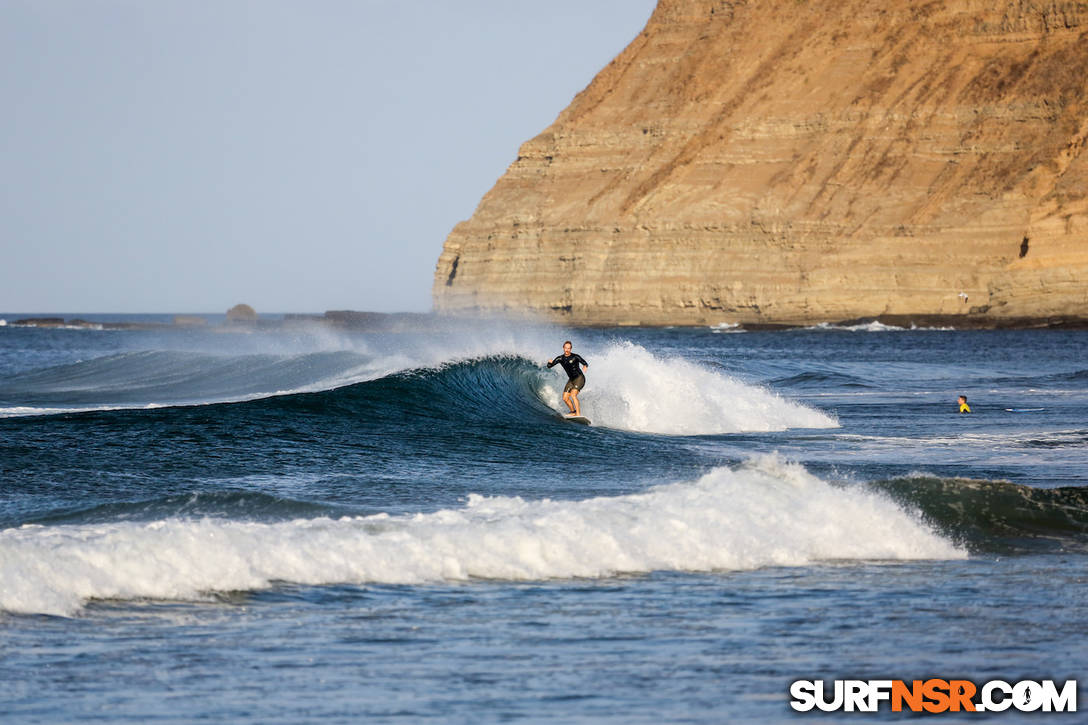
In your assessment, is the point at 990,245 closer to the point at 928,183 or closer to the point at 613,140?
the point at 928,183

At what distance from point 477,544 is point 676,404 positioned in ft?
42.7

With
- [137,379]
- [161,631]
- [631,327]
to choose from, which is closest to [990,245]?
[631,327]

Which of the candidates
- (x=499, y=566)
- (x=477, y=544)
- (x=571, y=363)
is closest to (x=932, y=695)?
(x=499, y=566)

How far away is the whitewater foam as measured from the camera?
2162 cm

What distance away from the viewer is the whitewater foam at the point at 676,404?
2162 centimetres

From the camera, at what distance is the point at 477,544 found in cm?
970

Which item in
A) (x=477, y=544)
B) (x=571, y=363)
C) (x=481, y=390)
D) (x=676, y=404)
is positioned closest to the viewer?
(x=477, y=544)

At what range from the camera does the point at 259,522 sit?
10.3m

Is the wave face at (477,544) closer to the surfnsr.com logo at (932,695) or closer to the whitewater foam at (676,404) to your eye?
the surfnsr.com logo at (932,695)

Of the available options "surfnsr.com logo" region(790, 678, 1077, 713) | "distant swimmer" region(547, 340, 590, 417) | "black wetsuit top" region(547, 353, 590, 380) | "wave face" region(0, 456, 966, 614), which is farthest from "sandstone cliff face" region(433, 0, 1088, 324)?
"surfnsr.com logo" region(790, 678, 1077, 713)

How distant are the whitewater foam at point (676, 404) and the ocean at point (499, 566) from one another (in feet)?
6.77

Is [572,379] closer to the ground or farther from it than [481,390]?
farther from it

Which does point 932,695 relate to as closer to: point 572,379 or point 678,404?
point 572,379

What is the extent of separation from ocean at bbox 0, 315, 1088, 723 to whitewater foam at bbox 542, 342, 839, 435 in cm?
206
